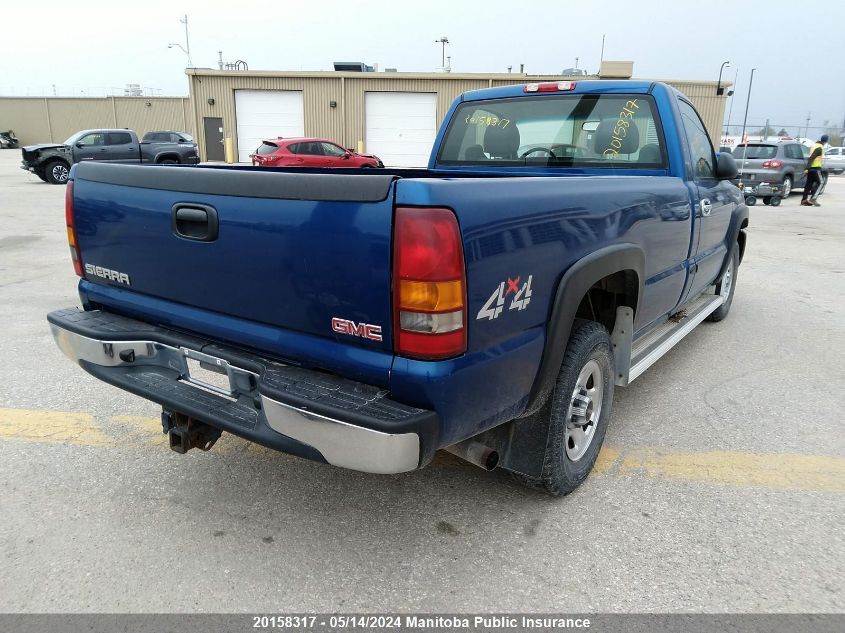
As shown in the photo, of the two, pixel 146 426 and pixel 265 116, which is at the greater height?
pixel 265 116

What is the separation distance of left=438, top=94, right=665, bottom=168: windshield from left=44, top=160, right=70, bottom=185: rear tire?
63.6ft

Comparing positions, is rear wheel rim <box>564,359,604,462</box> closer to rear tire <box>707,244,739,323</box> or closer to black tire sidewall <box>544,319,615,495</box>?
black tire sidewall <box>544,319,615,495</box>

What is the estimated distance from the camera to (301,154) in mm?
19062

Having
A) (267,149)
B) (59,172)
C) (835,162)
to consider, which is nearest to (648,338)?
(267,149)

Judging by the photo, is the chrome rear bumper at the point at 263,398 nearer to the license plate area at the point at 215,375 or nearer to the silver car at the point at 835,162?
the license plate area at the point at 215,375

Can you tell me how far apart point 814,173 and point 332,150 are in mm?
14361

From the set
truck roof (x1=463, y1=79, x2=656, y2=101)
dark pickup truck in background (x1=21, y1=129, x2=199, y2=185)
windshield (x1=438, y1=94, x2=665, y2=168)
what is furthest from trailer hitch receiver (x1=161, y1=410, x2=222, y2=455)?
dark pickup truck in background (x1=21, y1=129, x2=199, y2=185)

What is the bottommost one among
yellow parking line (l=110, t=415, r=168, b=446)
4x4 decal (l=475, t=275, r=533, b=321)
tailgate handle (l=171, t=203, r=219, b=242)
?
yellow parking line (l=110, t=415, r=168, b=446)

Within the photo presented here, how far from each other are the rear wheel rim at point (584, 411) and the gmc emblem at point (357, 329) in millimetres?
1082

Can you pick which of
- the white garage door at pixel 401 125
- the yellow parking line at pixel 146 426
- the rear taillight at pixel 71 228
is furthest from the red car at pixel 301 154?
the rear taillight at pixel 71 228

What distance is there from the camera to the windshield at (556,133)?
3744 millimetres

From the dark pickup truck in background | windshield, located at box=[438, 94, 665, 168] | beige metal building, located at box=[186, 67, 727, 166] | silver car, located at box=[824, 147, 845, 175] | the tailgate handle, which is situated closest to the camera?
the tailgate handle

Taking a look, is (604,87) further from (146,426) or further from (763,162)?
(763,162)

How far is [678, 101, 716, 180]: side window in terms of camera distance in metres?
3.94
